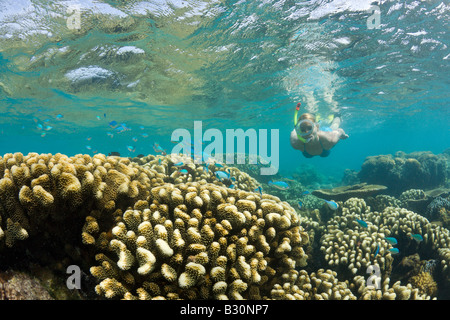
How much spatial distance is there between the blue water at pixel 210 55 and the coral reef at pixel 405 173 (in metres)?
7.67

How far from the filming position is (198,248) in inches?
103

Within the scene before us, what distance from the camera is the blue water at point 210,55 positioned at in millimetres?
10656

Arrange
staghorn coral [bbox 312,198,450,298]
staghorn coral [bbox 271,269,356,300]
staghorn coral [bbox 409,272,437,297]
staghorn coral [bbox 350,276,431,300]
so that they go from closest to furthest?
staghorn coral [bbox 271,269,356,300] → staghorn coral [bbox 350,276,431,300] → staghorn coral [bbox 409,272,437,297] → staghorn coral [bbox 312,198,450,298]

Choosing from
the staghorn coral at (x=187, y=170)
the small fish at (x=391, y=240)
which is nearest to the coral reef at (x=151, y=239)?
the small fish at (x=391, y=240)

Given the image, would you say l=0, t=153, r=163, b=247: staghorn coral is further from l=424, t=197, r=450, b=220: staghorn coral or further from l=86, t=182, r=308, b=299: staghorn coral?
l=424, t=197, r=450, b=220: staghorn coral

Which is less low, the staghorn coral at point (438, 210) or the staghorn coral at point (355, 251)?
the staghorn coral at point (438, 210)

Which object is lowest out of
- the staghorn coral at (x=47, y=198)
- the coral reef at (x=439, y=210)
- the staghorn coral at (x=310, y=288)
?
the staghorn coral at (x=310, y=288)

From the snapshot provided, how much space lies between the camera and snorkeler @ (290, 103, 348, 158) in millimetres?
7238

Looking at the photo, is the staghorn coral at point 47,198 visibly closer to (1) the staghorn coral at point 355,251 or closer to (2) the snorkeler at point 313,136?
(1) the staghorn coral at point 355,251

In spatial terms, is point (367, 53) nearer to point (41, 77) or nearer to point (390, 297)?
point (390, 297)

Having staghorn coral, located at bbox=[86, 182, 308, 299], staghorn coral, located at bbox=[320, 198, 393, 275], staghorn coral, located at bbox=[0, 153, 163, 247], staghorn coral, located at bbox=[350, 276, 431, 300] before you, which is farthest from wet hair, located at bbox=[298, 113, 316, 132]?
staghorn coral, located at bbox=[0, 153, 163, 247]

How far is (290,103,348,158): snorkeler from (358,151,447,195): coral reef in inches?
271
